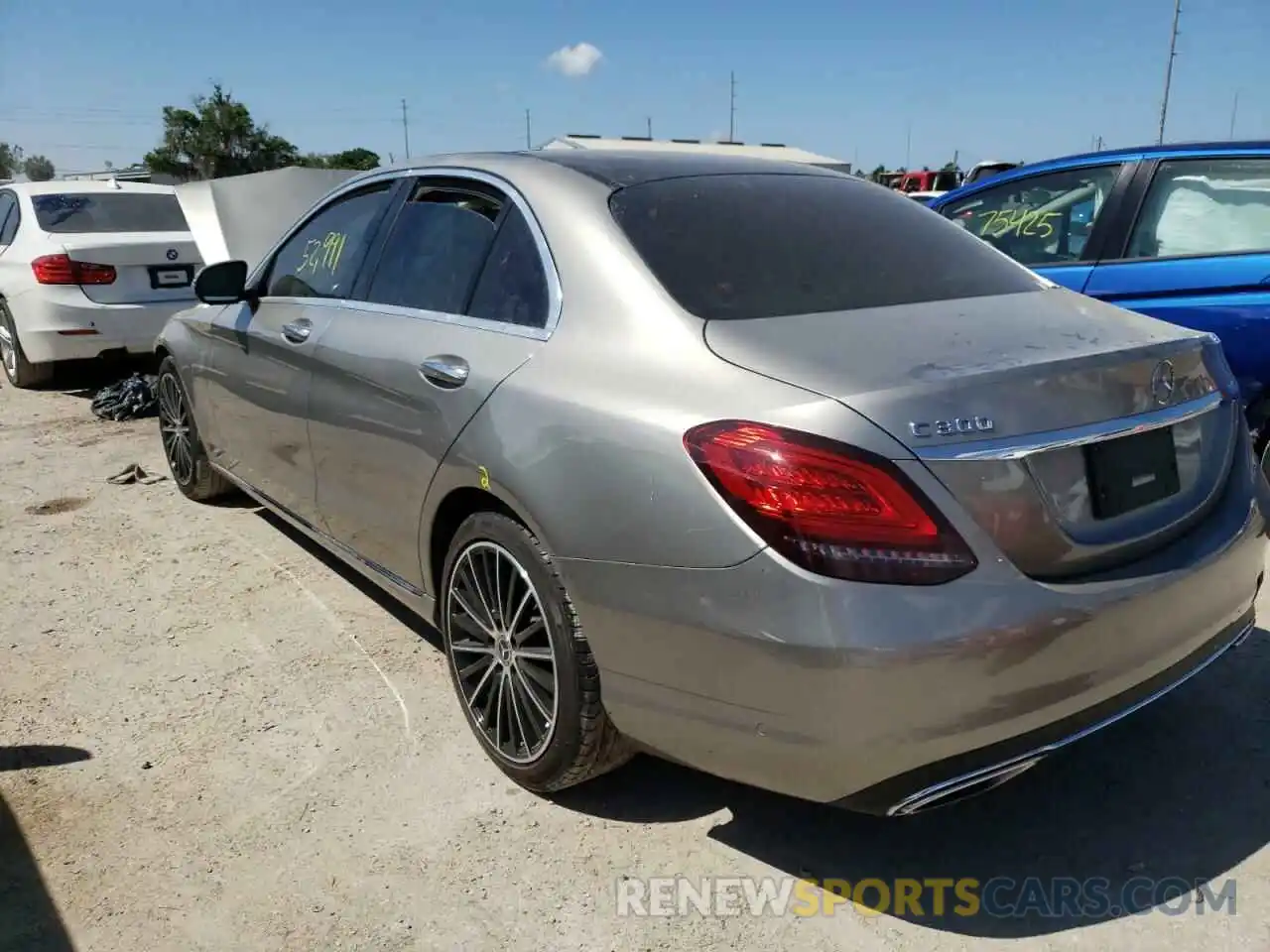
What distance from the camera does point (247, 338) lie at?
403 cm

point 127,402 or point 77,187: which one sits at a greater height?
point 77,187

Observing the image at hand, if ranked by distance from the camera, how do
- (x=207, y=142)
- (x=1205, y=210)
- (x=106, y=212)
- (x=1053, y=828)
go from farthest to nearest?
(x=207, y=142) < (x=106, y=212) < (x=1205, y=210) < (x=1053, y=828)

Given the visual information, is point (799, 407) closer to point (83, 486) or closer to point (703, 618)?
point (703, 618)

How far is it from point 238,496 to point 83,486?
1024 millimetres

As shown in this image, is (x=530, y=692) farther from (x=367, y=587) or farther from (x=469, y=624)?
(x=367, y=587)

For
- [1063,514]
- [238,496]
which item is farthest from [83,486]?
[1063,514]

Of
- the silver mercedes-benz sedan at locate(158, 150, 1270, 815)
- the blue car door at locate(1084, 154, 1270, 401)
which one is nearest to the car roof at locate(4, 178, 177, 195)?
the silver mercedes-benz sedan at locate(158, 150, 1270, 815)

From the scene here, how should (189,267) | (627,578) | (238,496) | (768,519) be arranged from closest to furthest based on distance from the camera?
(768,519) → (627,578) → (238,496) → (189,267)

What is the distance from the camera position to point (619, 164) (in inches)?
116

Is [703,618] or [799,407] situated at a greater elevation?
[799,407]

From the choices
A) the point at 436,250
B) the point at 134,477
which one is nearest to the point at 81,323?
the point at 134,477

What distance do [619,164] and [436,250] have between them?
2.09 feet

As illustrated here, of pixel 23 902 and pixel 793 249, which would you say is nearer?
pixel 23 902

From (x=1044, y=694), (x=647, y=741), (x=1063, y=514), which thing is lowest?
(x=647, y=741)
